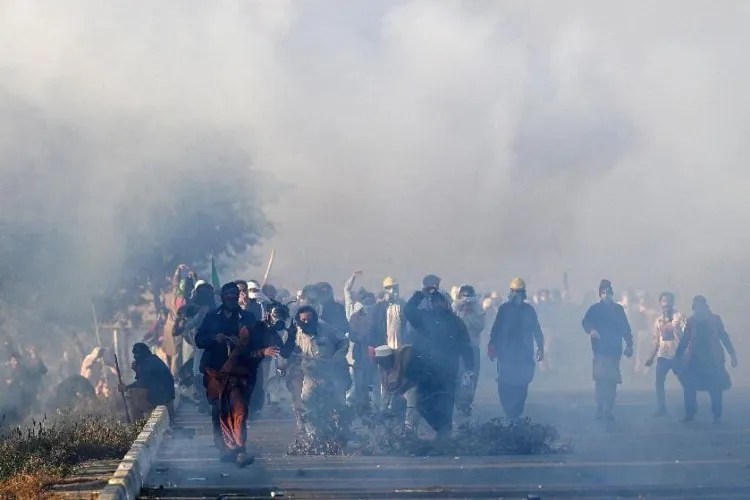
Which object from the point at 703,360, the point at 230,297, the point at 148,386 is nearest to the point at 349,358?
the point at 148,386

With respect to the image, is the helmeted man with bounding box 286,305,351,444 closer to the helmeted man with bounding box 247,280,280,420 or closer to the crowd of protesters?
the crowd of protesters

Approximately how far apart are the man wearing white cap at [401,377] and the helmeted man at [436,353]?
7cm

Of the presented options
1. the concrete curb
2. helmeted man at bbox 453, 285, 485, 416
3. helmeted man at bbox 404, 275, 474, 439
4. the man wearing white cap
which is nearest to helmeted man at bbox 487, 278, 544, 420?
helmeted man at bbox 453, 285, 485, 416

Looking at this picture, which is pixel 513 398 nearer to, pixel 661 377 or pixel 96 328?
pixel 661 377

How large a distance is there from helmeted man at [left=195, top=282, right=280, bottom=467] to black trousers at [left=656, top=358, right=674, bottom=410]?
671 cm

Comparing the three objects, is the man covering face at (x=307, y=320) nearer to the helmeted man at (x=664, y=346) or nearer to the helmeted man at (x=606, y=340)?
the helmeted man at (x=606, y=340)

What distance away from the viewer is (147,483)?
9641mm

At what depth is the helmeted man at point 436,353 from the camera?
39.9 ft

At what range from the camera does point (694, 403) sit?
1466cm

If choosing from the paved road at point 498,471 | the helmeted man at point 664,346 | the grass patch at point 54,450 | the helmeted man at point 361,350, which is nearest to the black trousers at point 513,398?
the paved road at point 498,471

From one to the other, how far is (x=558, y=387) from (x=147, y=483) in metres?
13.2

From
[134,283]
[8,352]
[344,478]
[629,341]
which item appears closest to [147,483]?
[344,478]

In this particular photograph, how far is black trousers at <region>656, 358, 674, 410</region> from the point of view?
15.5 m

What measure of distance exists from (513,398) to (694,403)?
2533mm
